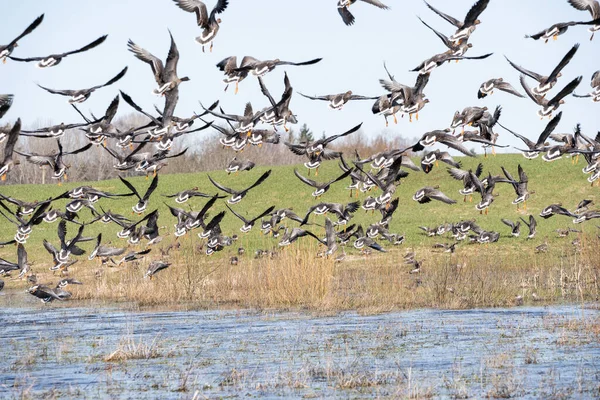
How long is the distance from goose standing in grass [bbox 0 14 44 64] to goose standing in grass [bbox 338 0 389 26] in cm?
633

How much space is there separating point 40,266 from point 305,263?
24.4m

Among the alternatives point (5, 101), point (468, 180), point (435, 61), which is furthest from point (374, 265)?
point (5, 101)

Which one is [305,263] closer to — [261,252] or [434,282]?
[434,282]

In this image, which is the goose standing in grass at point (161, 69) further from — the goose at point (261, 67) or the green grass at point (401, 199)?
the green grass at point (401, 199)

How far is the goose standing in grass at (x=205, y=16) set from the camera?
17422mm

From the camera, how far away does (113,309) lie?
91.1 feet

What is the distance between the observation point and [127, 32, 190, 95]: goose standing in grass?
18016 millimetres

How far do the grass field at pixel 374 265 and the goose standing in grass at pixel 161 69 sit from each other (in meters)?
8.03

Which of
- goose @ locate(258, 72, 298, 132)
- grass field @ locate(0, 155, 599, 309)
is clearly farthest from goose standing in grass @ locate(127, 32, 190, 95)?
grass field @ locate(0, 155, 599, 309)

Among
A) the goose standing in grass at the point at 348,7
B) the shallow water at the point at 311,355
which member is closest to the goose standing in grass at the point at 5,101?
the shallow water at the point at 311,355

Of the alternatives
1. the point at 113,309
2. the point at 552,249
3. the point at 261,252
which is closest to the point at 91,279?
the point at 261,252

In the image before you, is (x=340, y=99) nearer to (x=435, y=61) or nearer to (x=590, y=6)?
(x=435, y=61)

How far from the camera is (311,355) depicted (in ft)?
57.1

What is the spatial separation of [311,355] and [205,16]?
7228mm
